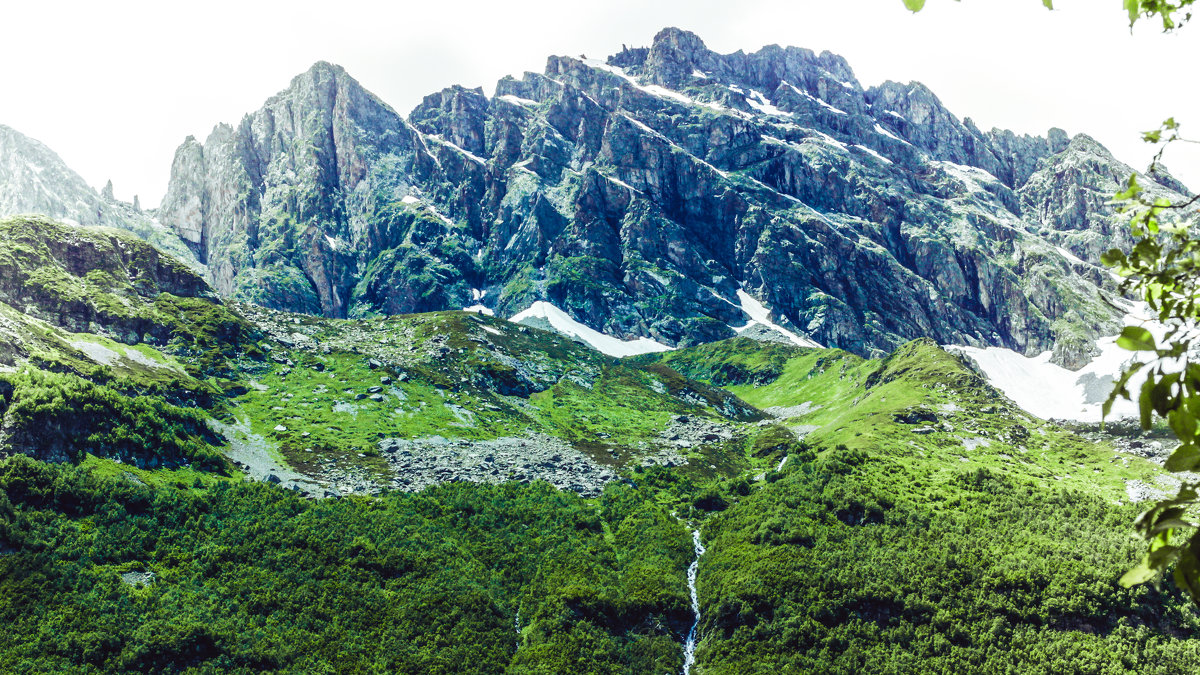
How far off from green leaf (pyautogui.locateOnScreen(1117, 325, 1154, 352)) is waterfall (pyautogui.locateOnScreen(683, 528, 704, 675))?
5338 centimetres

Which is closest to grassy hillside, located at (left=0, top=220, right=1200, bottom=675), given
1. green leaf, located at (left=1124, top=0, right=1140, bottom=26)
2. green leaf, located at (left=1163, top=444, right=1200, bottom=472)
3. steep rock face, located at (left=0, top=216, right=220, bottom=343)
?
steep rock face, located at (left=0, top=216, right=220, bottom=343)

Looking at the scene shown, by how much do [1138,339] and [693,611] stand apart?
5790cm

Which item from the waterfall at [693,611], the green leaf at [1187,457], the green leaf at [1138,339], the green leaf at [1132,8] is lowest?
the waterfall at [693,611]

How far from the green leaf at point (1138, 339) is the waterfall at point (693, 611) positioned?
53384 millimetres

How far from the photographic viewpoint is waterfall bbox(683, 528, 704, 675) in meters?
51.6

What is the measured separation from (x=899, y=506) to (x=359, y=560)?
49.2 metres

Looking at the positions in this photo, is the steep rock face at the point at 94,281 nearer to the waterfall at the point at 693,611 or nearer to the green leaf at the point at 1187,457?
the waterfall at the point at 693,611

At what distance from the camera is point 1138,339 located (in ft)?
10.3

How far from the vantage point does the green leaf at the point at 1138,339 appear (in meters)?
3.07

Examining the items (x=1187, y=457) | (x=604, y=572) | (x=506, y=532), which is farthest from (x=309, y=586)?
(x=1187, y=457)

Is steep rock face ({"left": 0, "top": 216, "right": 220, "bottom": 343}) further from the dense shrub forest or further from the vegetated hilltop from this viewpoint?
the dense shrub forest

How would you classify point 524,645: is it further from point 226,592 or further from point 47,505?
point 47,505

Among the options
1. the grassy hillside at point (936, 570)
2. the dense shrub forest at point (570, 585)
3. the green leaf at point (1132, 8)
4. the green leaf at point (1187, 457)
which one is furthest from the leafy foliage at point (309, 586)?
the green leaf at point (1132, 8)

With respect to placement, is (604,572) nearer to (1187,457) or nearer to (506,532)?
(506,532)
